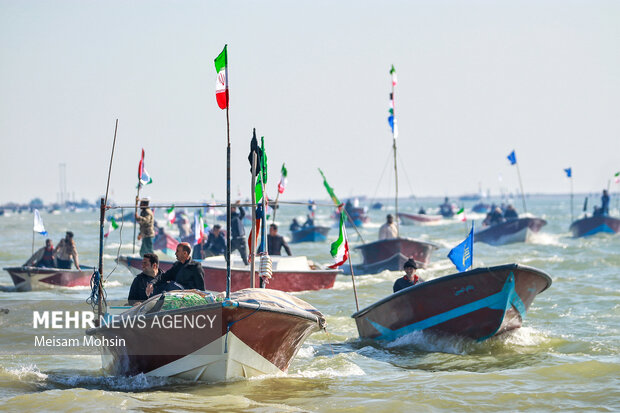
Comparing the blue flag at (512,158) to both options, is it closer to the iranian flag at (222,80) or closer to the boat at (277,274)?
the boat at (277,274)

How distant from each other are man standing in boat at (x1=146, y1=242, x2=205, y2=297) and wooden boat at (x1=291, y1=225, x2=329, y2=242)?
35134 millimetres

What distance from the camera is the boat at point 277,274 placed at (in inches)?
714

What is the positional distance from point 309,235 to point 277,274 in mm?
27384

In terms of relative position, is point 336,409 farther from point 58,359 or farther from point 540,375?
point 58,359

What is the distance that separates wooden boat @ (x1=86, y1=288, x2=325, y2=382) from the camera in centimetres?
927

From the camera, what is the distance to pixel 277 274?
18.8 m

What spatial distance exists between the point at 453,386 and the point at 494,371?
1.13 meters

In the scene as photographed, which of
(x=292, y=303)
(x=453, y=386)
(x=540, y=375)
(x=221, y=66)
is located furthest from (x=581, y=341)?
(x=221, y=66)

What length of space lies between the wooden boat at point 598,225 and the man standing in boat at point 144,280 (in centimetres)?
3525

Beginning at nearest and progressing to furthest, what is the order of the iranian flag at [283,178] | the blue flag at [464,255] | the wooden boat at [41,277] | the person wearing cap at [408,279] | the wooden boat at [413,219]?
the blue flag at [464,255] → the person wearing cap at [408,279] → the iranian flag at [283,178] → the wooden boat at [41,277] → the wooden boat at [413,219]

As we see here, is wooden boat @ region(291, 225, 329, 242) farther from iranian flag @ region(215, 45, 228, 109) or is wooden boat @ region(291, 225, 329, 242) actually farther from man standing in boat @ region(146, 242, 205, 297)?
iranian flag @ region(215, 45, 228, 109)

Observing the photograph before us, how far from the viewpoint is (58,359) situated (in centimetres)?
1248

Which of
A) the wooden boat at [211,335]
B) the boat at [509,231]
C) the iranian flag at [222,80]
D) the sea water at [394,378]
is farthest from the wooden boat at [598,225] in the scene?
the iranian flag at [222,80]

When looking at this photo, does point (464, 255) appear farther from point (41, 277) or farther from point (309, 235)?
point (309, 235)
